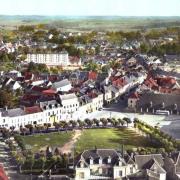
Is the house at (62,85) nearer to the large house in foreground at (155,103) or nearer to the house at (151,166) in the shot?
the large house in foreground at (155,103)

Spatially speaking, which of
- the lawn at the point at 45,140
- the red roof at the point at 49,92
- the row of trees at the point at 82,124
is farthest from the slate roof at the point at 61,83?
the lawn at the point at 45,140

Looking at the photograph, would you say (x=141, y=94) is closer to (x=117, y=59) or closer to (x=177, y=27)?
(x=117, y=59)

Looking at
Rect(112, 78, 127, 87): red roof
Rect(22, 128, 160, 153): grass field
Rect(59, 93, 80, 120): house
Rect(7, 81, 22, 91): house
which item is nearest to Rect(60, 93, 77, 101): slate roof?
Rect(59, 93, 80, 120): house

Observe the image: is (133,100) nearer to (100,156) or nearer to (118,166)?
(100,156)

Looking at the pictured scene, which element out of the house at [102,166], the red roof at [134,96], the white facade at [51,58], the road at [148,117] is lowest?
the white facade at [51,58]

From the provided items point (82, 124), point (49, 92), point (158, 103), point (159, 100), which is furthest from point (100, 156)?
point (49, 92)
